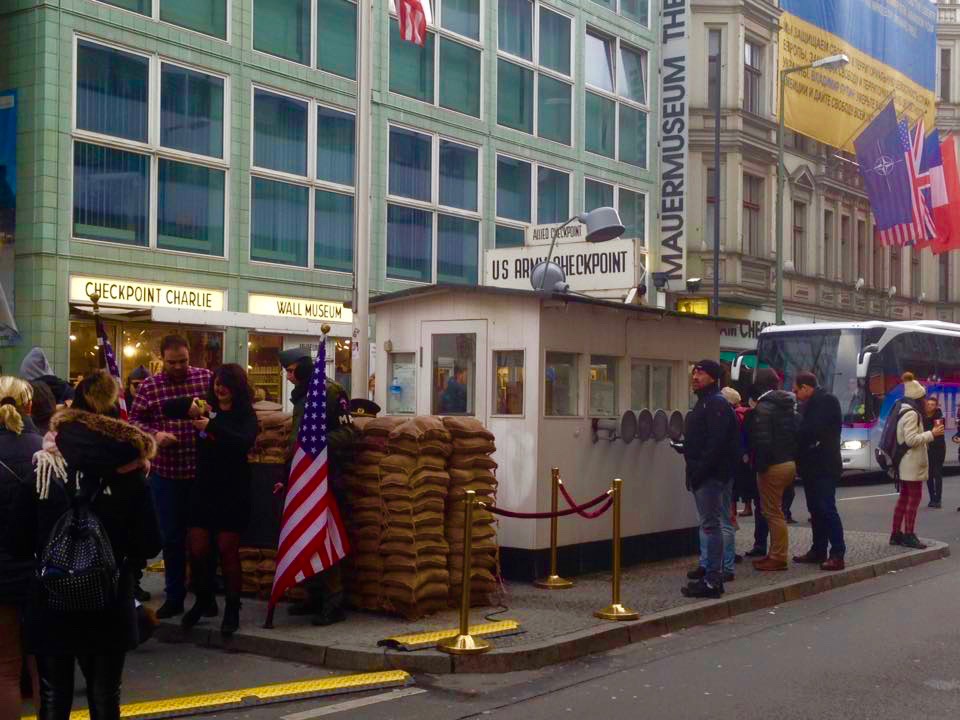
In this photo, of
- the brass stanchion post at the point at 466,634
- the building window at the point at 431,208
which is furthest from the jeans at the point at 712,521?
the building window at the point at 431,208

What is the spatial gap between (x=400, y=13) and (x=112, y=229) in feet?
21.9

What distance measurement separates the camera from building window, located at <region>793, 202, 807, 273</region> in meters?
41.6

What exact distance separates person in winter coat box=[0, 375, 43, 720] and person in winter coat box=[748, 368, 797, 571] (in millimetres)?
7484

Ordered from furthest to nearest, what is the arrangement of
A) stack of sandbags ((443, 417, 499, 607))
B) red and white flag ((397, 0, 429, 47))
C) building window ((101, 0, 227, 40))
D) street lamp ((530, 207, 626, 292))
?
building window ((101, 0, 227, 40)), street lamp ((530, 207, 626, 292)), red and white flag ((397, 0, 429, 47)), stack of sandbags ((443, 417, 499, 607))

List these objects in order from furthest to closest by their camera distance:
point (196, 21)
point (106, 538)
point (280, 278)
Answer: point (280, 278), point (196, 21), point (106, 538)

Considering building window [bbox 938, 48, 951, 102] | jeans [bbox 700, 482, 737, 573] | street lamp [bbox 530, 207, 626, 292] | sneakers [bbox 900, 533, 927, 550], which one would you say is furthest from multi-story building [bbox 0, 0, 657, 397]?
building window [bbox 938, 48, 951, 102]

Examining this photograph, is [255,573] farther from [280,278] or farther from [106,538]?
[280,278]

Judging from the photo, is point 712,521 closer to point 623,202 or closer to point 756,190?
point 623,202

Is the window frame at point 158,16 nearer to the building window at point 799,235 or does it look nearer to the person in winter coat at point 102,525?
the person in winter coat at point 102,525

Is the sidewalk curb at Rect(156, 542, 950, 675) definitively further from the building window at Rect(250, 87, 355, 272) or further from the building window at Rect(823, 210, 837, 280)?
the building window at Rect(823, 210, 837, 280)

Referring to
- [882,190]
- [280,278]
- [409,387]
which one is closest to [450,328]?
[409,387]

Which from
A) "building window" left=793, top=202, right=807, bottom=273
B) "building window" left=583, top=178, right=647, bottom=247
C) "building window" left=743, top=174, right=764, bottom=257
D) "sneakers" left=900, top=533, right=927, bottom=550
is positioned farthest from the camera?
"building window" left=793, top=202, right=807, bottom=273

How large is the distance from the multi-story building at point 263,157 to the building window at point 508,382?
7.12 meters

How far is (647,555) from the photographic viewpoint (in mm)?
11922
